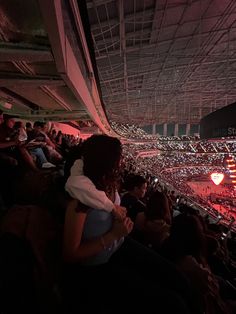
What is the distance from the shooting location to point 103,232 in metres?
1.40

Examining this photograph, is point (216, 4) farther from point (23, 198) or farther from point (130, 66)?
point (23, 198)

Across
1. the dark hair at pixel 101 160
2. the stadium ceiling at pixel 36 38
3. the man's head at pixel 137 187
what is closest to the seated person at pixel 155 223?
the man's head at pixel 137 187

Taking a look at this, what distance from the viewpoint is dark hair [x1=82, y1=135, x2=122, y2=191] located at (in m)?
1.42

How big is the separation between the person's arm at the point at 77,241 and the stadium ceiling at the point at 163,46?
10.1 meters

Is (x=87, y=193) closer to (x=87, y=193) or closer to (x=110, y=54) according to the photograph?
(x=87, y=193)

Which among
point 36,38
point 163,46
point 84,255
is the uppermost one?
point 163,46

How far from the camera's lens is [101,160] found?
1430 mm

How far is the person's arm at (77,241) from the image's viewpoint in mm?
1286

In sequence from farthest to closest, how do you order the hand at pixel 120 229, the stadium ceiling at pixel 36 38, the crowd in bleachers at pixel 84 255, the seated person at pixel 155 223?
the seated person at pixel 155 223
the stadium ceiling at pixel 36 38
the hand at pixel 120 229
the crowd in bleachers at pixel 84 255

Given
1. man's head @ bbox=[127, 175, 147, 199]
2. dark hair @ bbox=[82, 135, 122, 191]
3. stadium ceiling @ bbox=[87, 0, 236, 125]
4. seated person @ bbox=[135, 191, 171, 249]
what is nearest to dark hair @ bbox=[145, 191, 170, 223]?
seated person @ bbox=[135, 191, 171, 249]

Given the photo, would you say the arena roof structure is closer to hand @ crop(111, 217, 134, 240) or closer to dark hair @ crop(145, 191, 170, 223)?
hand @ crop(111, 217, 134, 240)

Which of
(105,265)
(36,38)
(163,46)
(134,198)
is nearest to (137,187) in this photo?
(134,198)

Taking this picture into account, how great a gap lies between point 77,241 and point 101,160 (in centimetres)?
36

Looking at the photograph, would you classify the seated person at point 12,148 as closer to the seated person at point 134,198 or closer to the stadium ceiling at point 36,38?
the stadium ceiling at point 36,38
